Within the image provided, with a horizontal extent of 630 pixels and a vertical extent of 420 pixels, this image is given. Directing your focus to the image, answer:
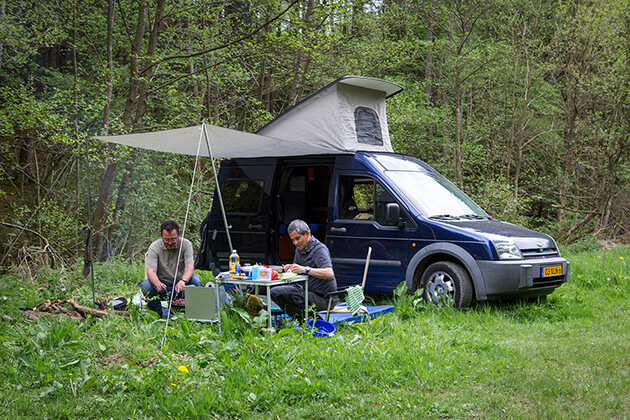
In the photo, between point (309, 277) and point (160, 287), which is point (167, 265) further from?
point (309, 277)

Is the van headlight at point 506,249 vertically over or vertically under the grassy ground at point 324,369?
over

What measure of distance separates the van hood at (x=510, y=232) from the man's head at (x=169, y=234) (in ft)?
10.6

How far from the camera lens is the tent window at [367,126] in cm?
884

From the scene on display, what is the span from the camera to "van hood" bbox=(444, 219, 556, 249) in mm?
7082

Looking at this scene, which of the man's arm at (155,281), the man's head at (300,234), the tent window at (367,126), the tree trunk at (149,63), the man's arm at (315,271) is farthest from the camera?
the tree trunk at (149,63)

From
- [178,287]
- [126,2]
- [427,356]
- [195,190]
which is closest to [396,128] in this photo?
[195,190]

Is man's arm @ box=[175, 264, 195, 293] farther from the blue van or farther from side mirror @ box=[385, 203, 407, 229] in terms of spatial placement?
side mirror @ box=[385, 203, 407, 229]

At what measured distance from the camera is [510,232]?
726 centimetres

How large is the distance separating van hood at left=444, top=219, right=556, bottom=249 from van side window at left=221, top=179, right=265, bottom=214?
2964mm

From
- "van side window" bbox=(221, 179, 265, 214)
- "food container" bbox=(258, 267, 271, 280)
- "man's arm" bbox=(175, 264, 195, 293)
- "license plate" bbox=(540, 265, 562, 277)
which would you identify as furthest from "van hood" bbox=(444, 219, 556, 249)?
"man's arm" bbox=(175, 264, 195, 293)

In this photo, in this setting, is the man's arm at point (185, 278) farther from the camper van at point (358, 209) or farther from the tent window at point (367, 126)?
the tent window at point (367, 126)

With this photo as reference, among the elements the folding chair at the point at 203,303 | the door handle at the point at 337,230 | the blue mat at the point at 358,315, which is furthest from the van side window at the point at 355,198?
the folding chair at the point at 203,303

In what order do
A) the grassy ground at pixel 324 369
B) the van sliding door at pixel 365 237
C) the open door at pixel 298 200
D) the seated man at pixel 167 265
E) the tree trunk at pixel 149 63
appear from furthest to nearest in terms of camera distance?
the tree trunk at pixel 149 63
the open door at pixel 298 200
the van sliding door at pixel 365 237
the seated man at pixel 167 265
the grassy ground at pixel 324 369

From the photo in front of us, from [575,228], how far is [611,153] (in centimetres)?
211
